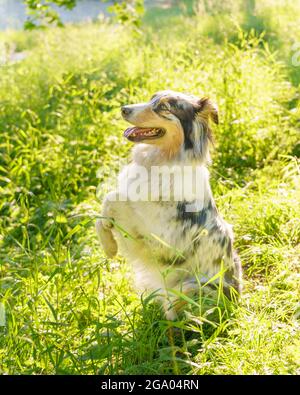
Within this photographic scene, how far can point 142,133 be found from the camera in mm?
3576

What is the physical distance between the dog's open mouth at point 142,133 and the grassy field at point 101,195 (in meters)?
0.69

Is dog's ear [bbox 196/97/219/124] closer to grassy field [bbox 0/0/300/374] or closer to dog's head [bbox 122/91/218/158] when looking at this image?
dog's head [bbox 122/91/218/158]

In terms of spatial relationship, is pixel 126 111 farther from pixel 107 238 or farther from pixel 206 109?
pixel 107 238

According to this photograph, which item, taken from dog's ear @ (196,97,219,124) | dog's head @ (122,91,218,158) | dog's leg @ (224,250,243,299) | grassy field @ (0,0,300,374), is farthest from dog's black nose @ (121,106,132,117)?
dog's leg @ (224,250,243,299)

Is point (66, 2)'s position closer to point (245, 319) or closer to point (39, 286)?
point (39, 286)

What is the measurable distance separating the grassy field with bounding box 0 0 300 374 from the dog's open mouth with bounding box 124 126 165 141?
2.27 feet

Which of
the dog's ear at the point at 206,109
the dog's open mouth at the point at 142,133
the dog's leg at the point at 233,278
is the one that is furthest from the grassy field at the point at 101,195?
the dog's ear at the point at 206,109

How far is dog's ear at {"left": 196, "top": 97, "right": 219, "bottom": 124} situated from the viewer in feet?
11.6

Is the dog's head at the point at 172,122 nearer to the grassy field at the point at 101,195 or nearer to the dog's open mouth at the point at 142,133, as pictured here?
the dog's open mouth at the point at 142,133

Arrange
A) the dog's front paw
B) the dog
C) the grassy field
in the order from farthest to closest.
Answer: the dog's front paw, the dog, the grassy field

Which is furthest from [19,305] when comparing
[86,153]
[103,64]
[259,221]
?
[103,64]

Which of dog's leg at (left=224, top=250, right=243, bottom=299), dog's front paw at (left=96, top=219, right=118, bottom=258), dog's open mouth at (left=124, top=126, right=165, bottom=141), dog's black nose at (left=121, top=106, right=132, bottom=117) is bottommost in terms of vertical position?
dog's leg at (left=224, top=250, right=243, bottom=299)

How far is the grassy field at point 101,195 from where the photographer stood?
312 centimetres

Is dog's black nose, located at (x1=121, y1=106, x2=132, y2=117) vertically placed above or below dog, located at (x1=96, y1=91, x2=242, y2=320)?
above
